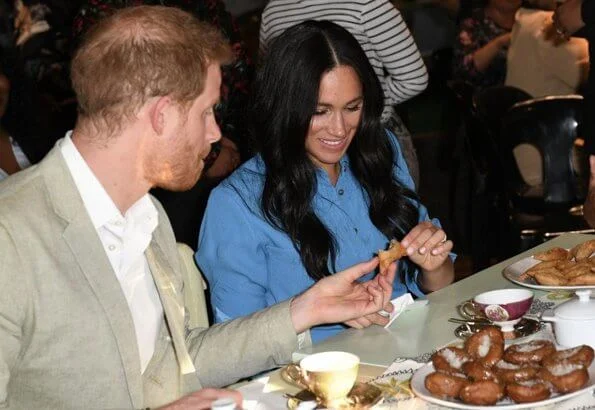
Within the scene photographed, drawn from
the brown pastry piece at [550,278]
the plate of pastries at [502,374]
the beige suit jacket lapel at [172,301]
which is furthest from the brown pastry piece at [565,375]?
the beige suit jacket lapel at [172,301]

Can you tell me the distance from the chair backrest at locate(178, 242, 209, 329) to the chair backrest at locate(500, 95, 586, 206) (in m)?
2.43

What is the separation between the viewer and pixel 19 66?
4.75 m

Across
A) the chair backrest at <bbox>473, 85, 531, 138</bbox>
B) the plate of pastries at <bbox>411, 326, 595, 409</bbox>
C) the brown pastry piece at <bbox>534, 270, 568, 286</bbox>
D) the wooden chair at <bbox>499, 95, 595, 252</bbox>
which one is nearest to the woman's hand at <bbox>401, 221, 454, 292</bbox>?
the brown pastry piece at <bbox>534, 270, 568, 286</bbox>

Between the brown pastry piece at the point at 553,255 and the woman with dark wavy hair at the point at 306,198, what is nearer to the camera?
the brown pastry piece at the point at 553,255

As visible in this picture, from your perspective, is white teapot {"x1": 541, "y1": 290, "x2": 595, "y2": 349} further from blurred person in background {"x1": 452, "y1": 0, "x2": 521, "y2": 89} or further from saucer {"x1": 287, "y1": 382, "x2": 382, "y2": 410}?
blurred person in background {"x1": 452, "y1": 0, "x2": 521, "y2": 89}

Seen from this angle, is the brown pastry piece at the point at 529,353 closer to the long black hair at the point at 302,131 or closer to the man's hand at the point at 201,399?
the man's hand at the point at 201,399

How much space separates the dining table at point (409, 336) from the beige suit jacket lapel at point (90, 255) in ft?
0.94

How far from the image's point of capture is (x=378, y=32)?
14.0 ft

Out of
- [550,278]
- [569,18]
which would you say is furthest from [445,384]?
[569,18]

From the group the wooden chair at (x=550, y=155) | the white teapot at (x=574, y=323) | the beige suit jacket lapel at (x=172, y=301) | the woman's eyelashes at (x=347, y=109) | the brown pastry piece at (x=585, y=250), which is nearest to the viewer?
the white teapot at (x=574, y=323)

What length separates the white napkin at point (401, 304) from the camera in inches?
108

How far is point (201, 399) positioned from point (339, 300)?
58 centimetres

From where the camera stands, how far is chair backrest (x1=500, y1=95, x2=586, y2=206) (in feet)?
15.8

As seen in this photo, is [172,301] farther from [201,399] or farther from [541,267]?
[541,267]
